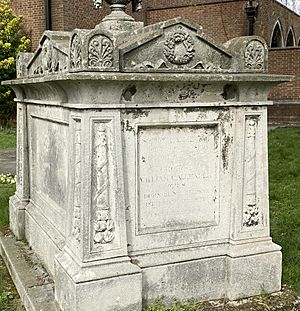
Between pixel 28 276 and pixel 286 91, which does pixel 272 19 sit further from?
pixel 28 276

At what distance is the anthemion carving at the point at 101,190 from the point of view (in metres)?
3.23

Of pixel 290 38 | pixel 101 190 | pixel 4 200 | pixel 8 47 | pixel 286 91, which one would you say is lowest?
pixel 4 200

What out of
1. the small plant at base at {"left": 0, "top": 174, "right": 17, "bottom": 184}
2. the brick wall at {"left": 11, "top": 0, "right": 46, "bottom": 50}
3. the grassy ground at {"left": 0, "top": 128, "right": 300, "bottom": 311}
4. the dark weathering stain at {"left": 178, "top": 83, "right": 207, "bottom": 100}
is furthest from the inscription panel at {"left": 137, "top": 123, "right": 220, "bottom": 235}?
the brick wall at {"left": 11, "top": 0, "right": 46, "bottom": 50}

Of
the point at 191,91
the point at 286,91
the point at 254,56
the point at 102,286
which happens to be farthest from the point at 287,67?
Result: the point at 102,286

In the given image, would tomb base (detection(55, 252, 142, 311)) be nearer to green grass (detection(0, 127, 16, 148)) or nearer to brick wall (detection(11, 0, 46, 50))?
green grass (detection(0, 127, 16, 148))

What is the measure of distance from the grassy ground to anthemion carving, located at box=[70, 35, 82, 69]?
179cm

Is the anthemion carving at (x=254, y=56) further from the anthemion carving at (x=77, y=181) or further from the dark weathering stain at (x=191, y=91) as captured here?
the anthemion carving at (x=77, y=181)

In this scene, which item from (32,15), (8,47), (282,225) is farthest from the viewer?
(32,15)

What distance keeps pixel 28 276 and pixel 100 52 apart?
83.9 inches

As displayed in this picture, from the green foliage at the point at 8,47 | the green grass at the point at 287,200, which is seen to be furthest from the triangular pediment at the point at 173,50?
the green foliage at the point at 8,47

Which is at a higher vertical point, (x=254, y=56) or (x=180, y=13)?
(x=180, y=13)

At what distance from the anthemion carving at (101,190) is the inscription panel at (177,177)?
11.4 inches

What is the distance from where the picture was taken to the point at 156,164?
11.6 ft

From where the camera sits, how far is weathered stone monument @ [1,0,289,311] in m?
3.22
